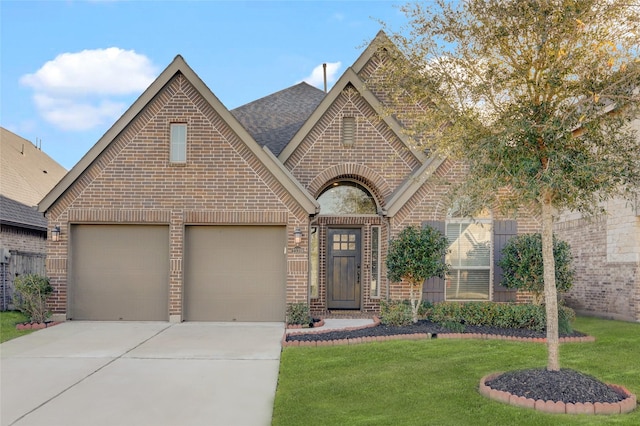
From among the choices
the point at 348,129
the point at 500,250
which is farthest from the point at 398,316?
the point at 348,129

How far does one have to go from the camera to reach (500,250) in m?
13.9

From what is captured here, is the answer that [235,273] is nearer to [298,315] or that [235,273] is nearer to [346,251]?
[298,315]

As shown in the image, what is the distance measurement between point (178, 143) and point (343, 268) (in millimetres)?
5479

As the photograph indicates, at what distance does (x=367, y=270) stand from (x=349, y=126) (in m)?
3.91

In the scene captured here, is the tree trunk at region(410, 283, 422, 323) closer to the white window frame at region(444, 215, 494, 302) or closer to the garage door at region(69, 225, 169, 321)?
the white window frame at region(444, 215, 494, 302)

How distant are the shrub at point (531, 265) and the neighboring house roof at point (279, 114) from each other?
658 centimetres

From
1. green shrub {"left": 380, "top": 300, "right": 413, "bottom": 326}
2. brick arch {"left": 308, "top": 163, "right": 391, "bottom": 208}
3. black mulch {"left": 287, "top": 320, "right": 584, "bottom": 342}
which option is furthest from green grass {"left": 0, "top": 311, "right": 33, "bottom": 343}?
green shrub {"left": 380, "top": 300, "right": 413, "bottom": 326}

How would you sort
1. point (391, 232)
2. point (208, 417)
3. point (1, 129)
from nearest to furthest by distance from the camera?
point (208, 417) < point (391, 232) < point (1, 129)

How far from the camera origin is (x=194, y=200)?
44.0ft

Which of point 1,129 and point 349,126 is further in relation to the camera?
point 1,129

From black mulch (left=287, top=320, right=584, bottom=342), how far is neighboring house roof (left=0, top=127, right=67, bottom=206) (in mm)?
13209

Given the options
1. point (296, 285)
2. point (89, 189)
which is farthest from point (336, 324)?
point (89, 189)

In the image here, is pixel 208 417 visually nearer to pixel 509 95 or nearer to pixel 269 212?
pixel 509 95

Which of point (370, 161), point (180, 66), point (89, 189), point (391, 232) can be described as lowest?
point (391, 232)
